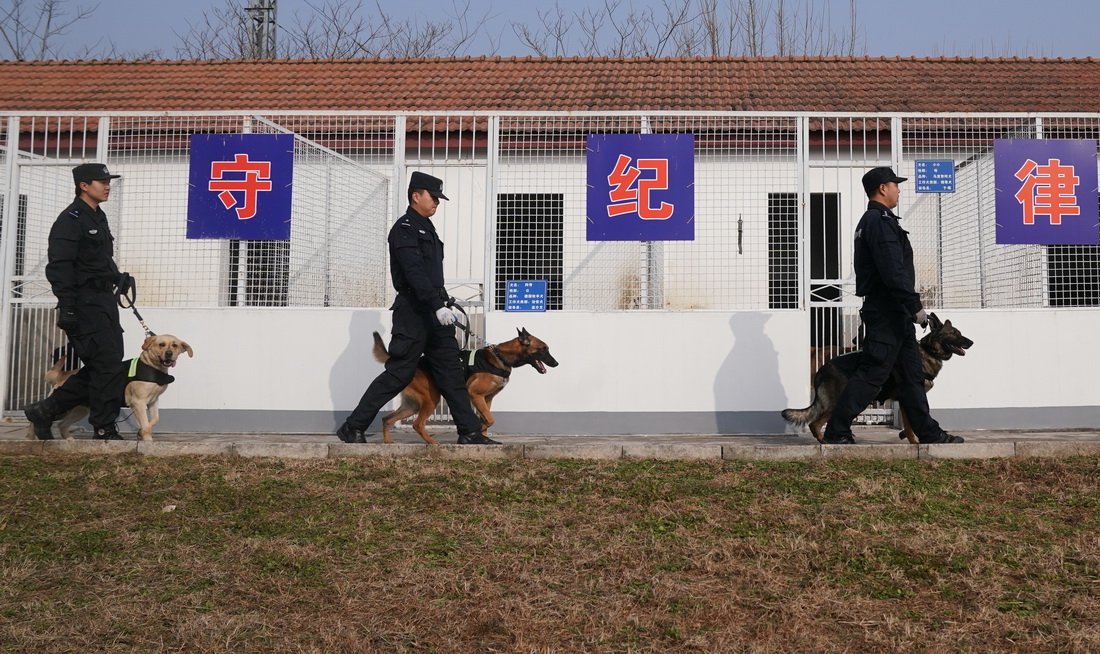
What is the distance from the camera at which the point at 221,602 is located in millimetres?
3834

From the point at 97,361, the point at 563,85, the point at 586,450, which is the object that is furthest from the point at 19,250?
the point at 563,85

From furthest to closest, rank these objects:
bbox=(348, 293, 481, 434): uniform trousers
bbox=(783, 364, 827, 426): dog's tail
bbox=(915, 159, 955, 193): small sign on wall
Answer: bbox=(915, 159, 955, 193): small sign on wall, bbox=(783, 364, 827, 426): dog's tail, bbox=(348, 293, 481, 434): uniform trousers

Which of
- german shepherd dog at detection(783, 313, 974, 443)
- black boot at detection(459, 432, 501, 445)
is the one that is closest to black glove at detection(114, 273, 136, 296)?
black boot at detection(459, 432, 501, 445)

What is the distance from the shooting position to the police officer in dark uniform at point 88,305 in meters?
7.03

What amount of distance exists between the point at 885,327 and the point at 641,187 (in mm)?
2641

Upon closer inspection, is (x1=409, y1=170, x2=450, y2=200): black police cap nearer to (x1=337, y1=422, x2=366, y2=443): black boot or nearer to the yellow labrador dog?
(x1=337, y1=422, x2=366, y2=443): black boot

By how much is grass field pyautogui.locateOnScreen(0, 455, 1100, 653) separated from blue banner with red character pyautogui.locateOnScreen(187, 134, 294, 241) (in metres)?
2.95

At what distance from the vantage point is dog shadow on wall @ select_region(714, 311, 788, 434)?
28.1 ft

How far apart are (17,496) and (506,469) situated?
111 inches

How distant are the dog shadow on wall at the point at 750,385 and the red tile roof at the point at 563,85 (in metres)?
5.69

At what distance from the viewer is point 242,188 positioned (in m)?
8.67

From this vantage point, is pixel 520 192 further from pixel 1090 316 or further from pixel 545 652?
pixel 545 652

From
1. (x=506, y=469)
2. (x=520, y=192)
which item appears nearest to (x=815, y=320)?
(x=520, y=192)

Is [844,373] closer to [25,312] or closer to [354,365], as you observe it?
[354,365]
